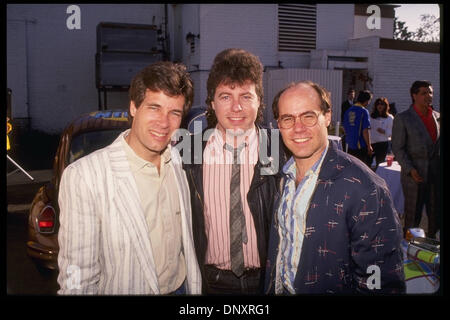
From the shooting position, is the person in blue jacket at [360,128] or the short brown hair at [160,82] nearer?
the short brown hair at [160,82]

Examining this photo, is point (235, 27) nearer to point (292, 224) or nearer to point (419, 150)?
point (419, 150)

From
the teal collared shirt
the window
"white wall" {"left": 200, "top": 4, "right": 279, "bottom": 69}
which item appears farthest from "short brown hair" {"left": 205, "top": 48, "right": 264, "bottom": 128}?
the window

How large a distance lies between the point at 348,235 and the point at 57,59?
14.5m

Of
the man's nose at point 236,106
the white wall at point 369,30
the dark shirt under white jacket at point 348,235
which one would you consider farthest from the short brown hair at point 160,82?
the white wall at point 369,30

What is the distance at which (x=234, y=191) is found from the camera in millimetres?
2131

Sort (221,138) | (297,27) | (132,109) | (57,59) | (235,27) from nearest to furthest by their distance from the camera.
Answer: (132,109), (221,138), (235,27), (297,27), (57,59)

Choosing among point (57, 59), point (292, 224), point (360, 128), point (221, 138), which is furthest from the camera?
A: point (57, 59)

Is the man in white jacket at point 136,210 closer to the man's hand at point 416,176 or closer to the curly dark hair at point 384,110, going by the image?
the man's hand at point 416,176

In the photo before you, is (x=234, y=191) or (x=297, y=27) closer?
(x=234, y=191)

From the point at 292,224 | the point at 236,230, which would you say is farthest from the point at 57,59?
the point at 292,224

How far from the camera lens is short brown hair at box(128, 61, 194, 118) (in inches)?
70.4

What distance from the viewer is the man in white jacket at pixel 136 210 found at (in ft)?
5.30

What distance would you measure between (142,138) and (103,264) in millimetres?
622

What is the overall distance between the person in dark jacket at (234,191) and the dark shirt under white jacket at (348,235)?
18.8 inches
